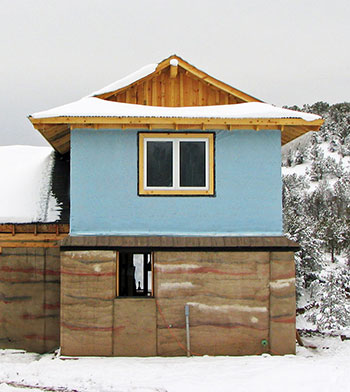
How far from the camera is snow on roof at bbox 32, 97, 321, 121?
9023mm

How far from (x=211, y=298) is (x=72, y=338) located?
2.67 meters

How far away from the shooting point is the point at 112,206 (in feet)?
30.5

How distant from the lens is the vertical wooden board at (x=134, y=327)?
9.07 m

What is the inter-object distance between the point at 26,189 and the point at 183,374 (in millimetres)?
6054

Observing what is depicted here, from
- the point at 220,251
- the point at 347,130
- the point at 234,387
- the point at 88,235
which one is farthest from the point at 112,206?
the point at 347,130

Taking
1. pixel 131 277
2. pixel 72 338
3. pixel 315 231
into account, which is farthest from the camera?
pixel 315 231

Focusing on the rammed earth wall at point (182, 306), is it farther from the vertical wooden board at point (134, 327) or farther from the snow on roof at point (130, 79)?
the snow on roof at point (130, 79)

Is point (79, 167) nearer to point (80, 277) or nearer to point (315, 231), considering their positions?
point (80, 277)

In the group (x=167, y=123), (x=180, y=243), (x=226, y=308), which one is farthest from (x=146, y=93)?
(x=226, y=308)

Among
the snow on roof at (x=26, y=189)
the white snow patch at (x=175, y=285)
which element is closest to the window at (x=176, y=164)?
the white snow patch at (x=175, y=285)

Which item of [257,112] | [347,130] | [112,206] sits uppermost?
[347,130]

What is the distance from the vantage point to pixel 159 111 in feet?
30.8

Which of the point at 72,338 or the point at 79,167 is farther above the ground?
the point at 79,167

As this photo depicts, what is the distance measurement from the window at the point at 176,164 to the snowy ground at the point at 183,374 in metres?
3.10
